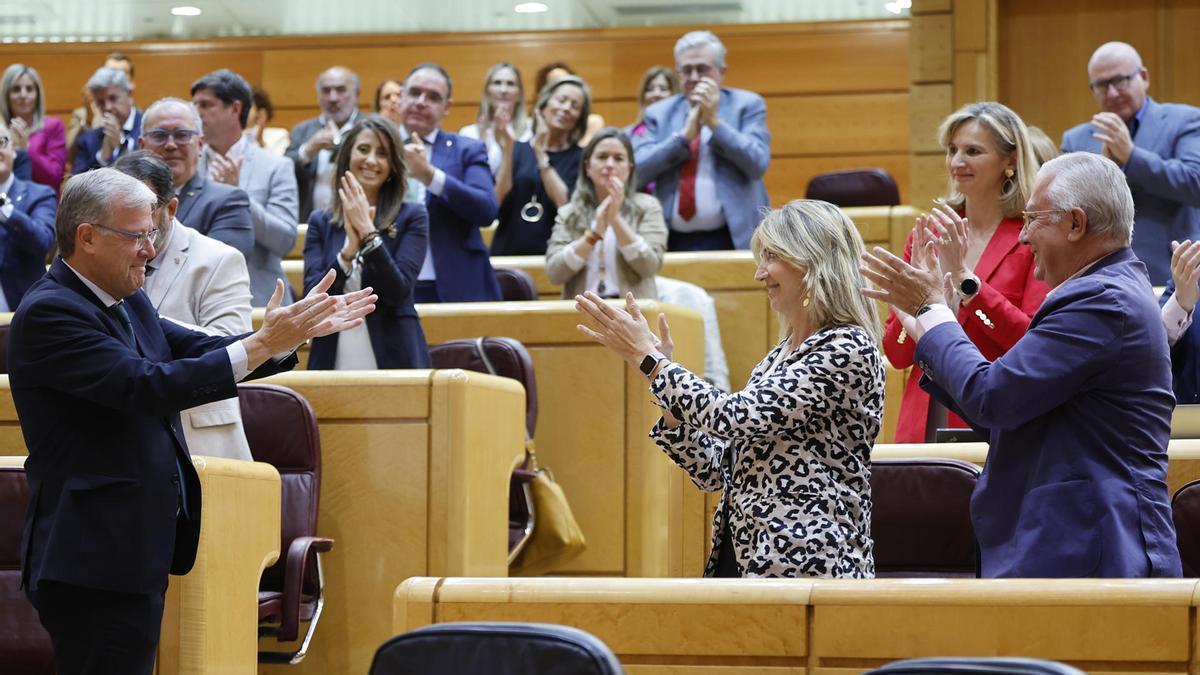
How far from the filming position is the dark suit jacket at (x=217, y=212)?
413cm

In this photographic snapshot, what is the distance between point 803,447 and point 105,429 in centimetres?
114

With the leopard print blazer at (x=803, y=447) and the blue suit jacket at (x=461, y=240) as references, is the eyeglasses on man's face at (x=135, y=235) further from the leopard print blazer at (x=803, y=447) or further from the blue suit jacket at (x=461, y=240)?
the blue suit jacket at (x=461, y=240)

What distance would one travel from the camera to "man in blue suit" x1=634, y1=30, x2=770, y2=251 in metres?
5.84

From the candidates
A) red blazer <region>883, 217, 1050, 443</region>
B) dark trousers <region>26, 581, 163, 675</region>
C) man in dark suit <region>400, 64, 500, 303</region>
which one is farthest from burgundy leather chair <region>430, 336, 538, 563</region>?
Answer: dark trousers <region>26, 581, 163, 675</region>

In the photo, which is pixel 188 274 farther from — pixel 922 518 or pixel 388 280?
pixel 922 518

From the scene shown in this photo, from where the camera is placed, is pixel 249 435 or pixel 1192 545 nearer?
pixel 1192 545

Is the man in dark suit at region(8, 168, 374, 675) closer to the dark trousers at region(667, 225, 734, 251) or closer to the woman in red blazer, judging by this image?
the woman in red blazer

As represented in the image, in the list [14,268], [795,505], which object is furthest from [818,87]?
[795,505]

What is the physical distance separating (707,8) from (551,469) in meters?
6.10

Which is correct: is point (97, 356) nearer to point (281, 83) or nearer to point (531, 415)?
point (531, 415)

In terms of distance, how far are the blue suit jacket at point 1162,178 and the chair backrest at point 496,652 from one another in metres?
3.46

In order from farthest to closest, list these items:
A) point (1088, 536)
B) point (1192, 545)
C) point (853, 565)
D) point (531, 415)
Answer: point (531, 415), point (1192, 545), point (853, 565), point (1088, 536)

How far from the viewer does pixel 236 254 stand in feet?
11.7

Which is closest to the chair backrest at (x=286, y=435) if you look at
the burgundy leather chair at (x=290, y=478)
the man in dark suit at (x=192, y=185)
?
the burgundy leather chair at (x=290, y=478)
